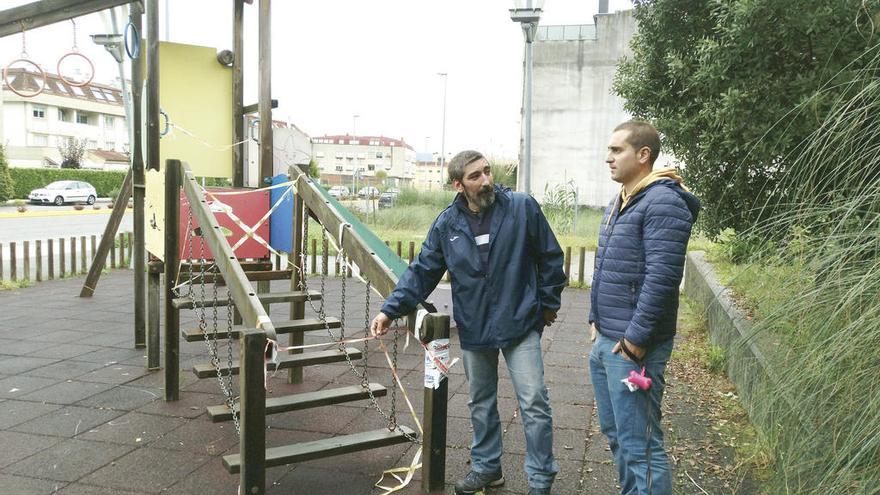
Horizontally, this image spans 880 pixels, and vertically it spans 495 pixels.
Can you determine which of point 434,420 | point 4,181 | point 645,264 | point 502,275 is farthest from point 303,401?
point 4,181

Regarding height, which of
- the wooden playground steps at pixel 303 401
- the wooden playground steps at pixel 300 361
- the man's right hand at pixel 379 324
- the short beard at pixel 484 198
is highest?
the short beard at pixel 484 198

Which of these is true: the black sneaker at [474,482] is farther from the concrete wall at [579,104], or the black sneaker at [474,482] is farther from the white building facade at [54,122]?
the white building facade at [54,122]

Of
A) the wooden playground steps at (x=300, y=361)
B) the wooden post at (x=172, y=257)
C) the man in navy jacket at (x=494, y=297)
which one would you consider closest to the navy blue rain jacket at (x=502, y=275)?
the man in navy jacket at (x=494, y=297)

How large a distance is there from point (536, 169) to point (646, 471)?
84.7 feet

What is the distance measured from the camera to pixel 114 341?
7.02 metres

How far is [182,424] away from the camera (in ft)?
15.3

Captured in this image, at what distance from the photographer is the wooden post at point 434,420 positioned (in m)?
3.51

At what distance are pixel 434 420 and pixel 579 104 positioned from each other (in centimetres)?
2519

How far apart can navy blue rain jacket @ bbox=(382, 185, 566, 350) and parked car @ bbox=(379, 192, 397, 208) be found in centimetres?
2239

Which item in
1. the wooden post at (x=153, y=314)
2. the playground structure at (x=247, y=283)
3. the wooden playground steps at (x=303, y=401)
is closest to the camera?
the playground structure at (x=247, y=283)

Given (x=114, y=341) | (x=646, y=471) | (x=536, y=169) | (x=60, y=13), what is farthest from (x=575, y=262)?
(x=536, y=169)

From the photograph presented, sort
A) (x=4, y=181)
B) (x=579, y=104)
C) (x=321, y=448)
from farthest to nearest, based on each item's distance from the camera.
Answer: (x=4, y=181) → (x=579, y=104) → (x=321, y=448)

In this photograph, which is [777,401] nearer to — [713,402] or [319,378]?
[713,402]

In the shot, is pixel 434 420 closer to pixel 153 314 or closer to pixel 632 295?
pixel 632 295
